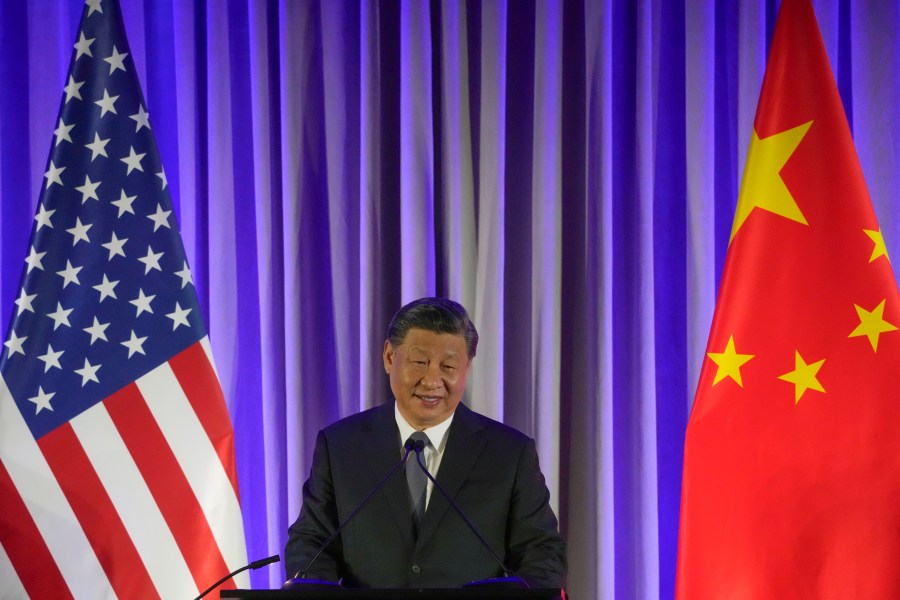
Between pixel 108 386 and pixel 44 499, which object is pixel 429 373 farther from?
pixel 44 499

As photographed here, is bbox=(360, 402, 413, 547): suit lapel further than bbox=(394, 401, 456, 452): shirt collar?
No

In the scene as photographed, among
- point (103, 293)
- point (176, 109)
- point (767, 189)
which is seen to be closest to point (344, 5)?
point (176, 109)

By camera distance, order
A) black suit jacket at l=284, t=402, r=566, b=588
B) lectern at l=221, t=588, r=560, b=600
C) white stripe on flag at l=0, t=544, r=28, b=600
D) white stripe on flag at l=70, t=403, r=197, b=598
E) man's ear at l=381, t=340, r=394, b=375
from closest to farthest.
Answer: lectern at l=221, t=588, r=560, b=600
black suit jacket at l=284, t=402, r=566, b=588
man's ear at l=381, t=340, r=394, b=375
white stripe on flag at l=0, t=544, r=28, b=600
white stripe on flag at l=70, t=403, r=197, b=598

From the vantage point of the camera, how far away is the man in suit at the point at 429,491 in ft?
8.52

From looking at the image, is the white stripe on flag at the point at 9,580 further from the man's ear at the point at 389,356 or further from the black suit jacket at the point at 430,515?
the man's ear at the point at 389,356

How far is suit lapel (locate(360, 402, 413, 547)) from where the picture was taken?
2623 mm

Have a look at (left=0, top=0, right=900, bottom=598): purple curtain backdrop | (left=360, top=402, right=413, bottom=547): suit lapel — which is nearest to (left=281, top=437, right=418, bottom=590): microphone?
(left=360, top=402, right=413, bottom=547): suit lapel

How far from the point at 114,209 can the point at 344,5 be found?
4.05 ft

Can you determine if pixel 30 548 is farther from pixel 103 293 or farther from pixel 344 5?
pixel 344 5

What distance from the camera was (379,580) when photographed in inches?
103

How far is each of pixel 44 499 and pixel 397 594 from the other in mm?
1851

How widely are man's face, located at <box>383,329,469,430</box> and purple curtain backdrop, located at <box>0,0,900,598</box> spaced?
0.74 metres

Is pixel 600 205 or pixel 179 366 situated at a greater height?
pixel 600 205

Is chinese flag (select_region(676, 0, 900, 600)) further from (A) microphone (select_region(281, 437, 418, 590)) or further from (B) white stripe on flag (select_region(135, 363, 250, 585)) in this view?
(B) white stripe on flag (select_region(135, 363, 250, 585))
